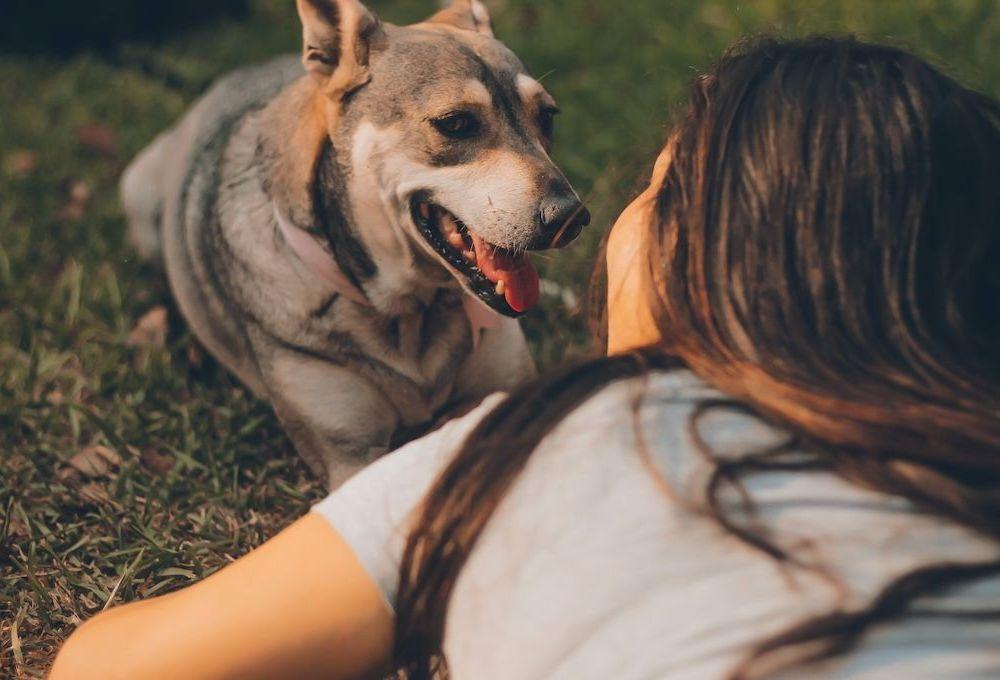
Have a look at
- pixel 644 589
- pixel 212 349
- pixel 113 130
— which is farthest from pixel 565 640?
pixel 113 130

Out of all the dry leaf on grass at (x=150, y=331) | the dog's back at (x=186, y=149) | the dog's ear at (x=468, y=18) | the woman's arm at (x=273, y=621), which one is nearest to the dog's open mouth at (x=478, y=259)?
the dog's ear at (x=468, y=18)

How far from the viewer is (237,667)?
1357mm

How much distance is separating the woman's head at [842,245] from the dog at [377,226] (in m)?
1.04

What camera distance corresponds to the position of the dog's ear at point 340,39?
2.44 metres

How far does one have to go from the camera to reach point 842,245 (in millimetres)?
1283

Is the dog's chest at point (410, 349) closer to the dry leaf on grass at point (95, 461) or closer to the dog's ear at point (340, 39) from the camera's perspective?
the dog's ear at point (340, 39)

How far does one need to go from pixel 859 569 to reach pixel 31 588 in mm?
2003

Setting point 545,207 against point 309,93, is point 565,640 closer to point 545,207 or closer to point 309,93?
point 545,207

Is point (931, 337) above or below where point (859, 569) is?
above

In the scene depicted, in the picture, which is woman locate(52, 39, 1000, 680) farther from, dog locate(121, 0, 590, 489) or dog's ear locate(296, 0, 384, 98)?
dog's ear locate(296, 0, 384, 98)

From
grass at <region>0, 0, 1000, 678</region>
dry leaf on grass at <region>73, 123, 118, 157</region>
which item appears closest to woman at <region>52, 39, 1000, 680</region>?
grass at <region>0, 0, 1000, 678</region>

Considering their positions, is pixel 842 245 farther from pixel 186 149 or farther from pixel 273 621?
pixel 186 149

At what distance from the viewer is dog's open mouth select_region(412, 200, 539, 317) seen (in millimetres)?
2438

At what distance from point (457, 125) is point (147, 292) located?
1.66 meters
